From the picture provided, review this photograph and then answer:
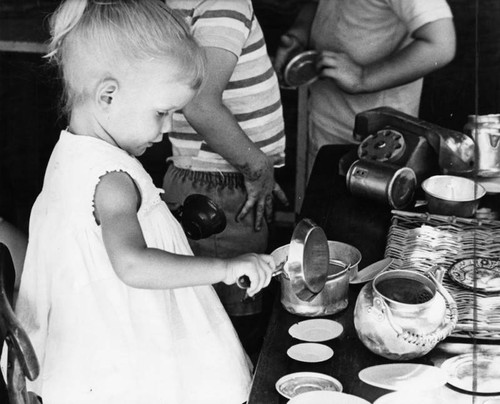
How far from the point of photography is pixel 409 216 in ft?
5.39

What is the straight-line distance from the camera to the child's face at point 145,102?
4.13 feet

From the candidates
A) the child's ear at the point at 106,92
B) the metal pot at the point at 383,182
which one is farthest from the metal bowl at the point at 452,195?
the child's ear at the point at 106,92

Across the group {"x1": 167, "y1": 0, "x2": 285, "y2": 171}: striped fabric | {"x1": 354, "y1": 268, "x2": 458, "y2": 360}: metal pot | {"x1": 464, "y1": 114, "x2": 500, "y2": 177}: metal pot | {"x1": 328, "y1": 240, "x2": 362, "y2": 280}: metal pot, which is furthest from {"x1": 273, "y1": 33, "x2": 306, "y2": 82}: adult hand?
{"x1": 354, "y1": 268, "x2": 458, "y2": 360}: metal pot

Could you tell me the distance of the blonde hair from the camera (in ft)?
4.09

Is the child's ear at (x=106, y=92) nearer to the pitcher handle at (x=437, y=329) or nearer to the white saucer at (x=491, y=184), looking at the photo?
the pitcher handle at (x=437, y=329)

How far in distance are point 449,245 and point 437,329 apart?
1.30 feet

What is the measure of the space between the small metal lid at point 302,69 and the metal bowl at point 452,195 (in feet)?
2.30

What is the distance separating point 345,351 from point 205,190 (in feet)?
2.59

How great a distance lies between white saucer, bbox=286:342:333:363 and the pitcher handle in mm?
118

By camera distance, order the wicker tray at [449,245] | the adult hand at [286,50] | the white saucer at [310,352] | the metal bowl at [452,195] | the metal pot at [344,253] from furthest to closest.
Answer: the adult hand at [286,50]
the metal bowl at [452,195]
the metal pot at [344,253]
the wicker tray at [449,245]
the white saucer at [310,352]

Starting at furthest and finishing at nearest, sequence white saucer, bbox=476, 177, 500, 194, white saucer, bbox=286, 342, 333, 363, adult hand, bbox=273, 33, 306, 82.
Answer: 1. adult hand, bbox=273, 33, 306, 82
2. white saucer, bbox=476, 177, 500, 194
3. white saucer, bbox=286, 342, 333, 363

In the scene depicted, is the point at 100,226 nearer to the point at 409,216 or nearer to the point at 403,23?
the point at 409,216

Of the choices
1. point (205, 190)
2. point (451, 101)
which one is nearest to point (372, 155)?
point (205, 190)

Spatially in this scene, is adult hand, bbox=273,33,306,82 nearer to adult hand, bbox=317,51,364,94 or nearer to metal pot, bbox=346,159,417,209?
adult hand, bbox=317,51,364,94
